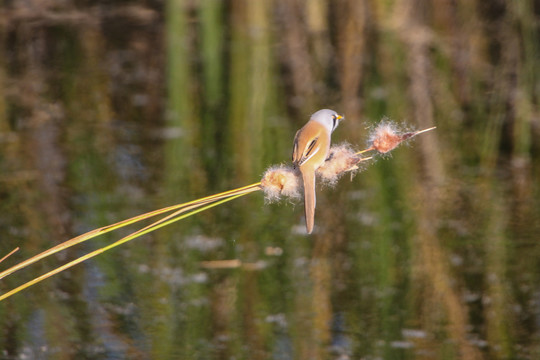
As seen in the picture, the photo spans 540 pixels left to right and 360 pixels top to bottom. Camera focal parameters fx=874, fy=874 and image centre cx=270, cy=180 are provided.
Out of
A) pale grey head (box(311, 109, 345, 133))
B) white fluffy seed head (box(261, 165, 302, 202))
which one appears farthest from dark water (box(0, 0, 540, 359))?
white fluffy seed head (box(261, 165, 302, 202))

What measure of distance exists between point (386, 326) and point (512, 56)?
4.51 m

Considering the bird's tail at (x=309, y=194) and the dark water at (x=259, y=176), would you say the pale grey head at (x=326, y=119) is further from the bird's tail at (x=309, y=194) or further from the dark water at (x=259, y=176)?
the dark water at (x=259, y=176)

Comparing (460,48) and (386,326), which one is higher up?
(460,48)

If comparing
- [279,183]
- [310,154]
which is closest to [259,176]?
[310,154]

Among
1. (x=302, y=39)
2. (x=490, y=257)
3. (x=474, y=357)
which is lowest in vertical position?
(x=474, y=357)

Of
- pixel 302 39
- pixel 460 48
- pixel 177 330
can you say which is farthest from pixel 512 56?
pixel 177 330

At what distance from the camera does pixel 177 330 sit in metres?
4.41

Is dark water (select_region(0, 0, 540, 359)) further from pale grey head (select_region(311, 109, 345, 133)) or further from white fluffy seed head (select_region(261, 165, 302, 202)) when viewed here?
white fluffy seed head (select_region(261, 165, 302, 202))

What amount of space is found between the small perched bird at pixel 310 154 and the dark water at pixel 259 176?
1613 mm

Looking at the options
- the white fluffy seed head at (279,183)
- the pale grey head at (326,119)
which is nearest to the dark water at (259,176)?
the pale grey head at (326,119)

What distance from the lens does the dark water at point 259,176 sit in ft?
14.7

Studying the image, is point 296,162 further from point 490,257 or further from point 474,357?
point 490,257

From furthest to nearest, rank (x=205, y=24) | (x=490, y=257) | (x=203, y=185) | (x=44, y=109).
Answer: (x=205, y=24) → (x=44, y=109) → (x=203, y=185) → (x=490, y=257)

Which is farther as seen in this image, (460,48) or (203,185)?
(460,48)
